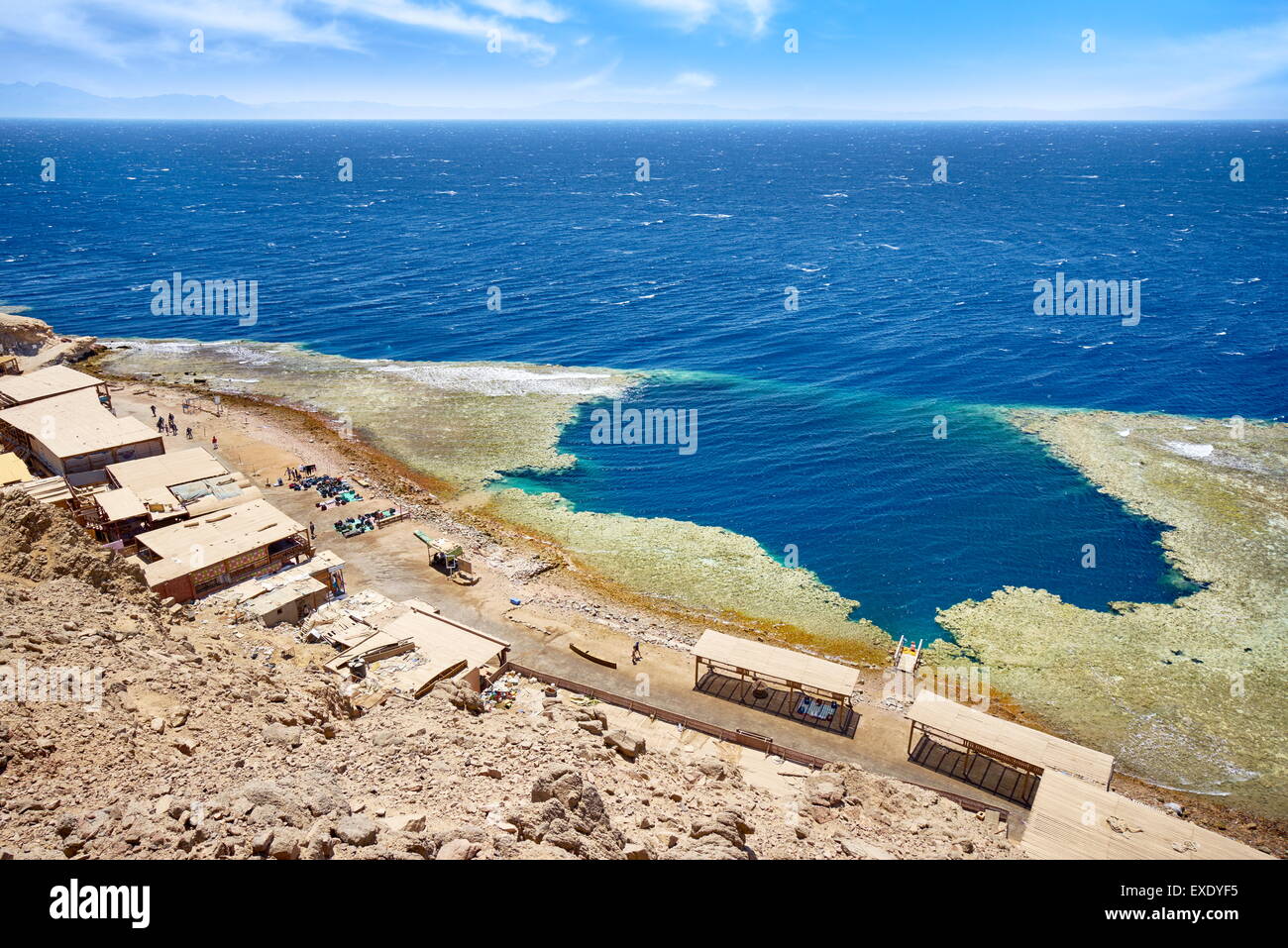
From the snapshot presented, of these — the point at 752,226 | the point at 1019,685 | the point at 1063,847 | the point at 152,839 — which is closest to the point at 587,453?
the point at 1019,685

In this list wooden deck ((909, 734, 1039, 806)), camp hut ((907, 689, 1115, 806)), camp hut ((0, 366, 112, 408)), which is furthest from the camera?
camp hut ((0, 366, 112, 408))

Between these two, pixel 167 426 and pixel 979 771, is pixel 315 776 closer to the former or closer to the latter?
pixel 979 771

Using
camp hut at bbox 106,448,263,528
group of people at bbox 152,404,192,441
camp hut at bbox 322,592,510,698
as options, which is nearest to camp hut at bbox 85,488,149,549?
camp hut at bbox 106,448,263,528

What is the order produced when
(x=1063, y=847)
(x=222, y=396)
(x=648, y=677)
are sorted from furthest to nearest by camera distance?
(x=222, y=396), (x=648, y=677), (x=1063, y=847)

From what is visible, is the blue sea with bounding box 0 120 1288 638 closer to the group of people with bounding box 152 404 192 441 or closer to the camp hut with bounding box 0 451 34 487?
the group of people with bounding box 152 404 192 441
